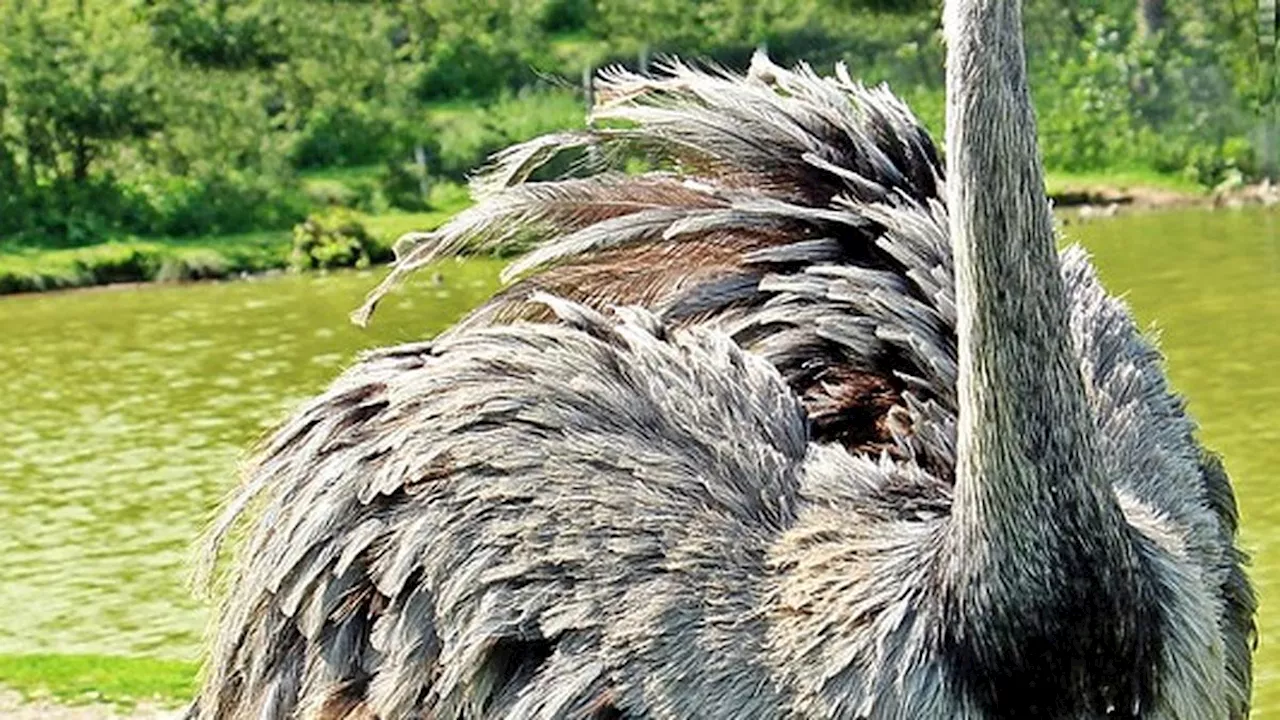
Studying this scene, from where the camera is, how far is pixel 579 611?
3734 millimetres

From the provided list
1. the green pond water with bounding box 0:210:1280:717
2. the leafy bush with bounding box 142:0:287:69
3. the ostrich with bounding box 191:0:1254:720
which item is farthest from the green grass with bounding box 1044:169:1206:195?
the ostrich with bounding box 191:0:1254:720

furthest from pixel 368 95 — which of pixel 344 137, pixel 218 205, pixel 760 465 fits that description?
pixel 760 465

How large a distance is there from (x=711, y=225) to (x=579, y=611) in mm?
972

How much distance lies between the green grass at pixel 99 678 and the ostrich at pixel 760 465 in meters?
3.13

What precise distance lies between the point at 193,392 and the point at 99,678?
8645 millimetres

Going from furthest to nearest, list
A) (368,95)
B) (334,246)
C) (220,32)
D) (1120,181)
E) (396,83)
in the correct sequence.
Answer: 1. (396,83)
2. (368,95)
3. (220,32)
4. (1120,181)
5. (334,246)

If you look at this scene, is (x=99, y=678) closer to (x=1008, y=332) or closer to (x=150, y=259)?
(x=1008, y=332)

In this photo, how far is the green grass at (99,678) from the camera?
7.68 meters

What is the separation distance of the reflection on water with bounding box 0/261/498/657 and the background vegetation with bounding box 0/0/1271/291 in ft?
11.2

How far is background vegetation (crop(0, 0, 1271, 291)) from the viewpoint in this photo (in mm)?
28422

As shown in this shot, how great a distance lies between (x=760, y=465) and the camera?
3.78 m

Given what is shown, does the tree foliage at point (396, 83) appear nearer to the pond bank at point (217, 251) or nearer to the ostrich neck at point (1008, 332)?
the pond bank at point (217, 251)

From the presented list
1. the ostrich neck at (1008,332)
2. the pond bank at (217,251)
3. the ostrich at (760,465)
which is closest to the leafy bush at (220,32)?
the pond bank at (217,251)

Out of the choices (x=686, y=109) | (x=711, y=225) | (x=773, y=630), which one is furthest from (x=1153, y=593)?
(x=686, y=109)
